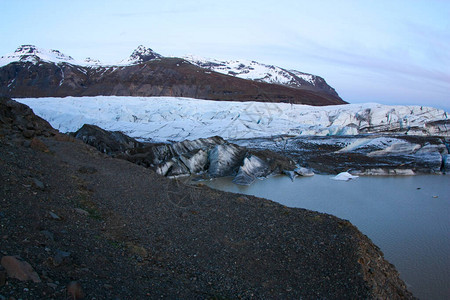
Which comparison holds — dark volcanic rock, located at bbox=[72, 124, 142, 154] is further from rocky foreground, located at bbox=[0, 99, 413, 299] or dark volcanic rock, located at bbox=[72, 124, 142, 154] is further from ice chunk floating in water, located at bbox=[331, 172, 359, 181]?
ice chunk floating in water, located at bbox=[331, 172, 359, 181]

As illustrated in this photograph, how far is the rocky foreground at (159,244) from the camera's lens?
261 cm

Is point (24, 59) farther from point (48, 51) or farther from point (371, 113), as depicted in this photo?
point (371, 113)

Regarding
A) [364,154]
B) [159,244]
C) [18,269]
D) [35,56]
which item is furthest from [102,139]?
[35,56]

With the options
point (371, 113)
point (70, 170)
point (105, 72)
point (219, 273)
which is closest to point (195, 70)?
point (105, 72)

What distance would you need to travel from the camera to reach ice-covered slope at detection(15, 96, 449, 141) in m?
17.5

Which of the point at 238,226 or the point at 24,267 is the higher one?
the point at 24,267

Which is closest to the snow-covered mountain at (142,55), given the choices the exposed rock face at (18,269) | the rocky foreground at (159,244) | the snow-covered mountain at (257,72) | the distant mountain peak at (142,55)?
the distant mountain peak at (142,55)

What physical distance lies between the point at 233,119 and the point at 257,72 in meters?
32.7

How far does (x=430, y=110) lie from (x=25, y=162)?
19512 mm

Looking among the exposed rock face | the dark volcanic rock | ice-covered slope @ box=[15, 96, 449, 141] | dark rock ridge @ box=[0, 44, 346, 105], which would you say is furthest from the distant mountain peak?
the exposed rock face

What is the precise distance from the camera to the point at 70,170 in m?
5.71

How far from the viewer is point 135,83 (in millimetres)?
32000

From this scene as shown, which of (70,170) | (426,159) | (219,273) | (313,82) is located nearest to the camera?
(219,273)

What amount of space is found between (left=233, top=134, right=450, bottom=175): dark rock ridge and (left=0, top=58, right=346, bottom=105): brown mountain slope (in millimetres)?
14442
